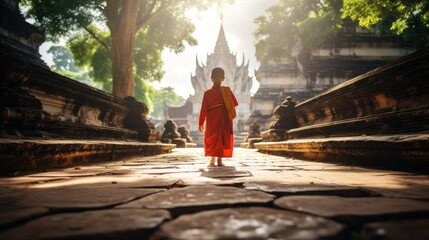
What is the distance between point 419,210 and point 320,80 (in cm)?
1358

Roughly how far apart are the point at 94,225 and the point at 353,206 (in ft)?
3.02

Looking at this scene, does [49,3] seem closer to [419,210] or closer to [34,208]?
[34,208]

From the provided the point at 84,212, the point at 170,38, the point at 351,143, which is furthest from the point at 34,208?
the point at 170,38

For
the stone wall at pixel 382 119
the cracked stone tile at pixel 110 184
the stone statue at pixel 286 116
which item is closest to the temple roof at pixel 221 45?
the stone statue at pixel 286 116

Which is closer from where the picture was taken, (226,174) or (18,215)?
(18,215)

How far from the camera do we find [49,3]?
10.5 metres

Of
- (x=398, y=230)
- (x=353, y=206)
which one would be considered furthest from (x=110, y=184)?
(x=398, y=230)

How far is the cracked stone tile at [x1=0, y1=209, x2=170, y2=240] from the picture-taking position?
2.40 ft

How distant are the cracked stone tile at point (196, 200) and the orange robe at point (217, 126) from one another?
89.5 inches

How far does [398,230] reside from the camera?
2.37 feet

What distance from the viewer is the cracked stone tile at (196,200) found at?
1.04 metres

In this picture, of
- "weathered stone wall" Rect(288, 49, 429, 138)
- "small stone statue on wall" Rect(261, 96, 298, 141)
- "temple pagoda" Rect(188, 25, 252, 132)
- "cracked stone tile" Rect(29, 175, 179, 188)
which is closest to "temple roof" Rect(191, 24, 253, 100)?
"temple pagoda" Rect(188, 25, 252, 132)

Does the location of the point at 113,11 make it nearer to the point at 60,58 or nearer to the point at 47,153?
the point at 47,153

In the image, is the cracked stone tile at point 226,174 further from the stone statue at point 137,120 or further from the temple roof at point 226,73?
the temple roof at point 226,73
